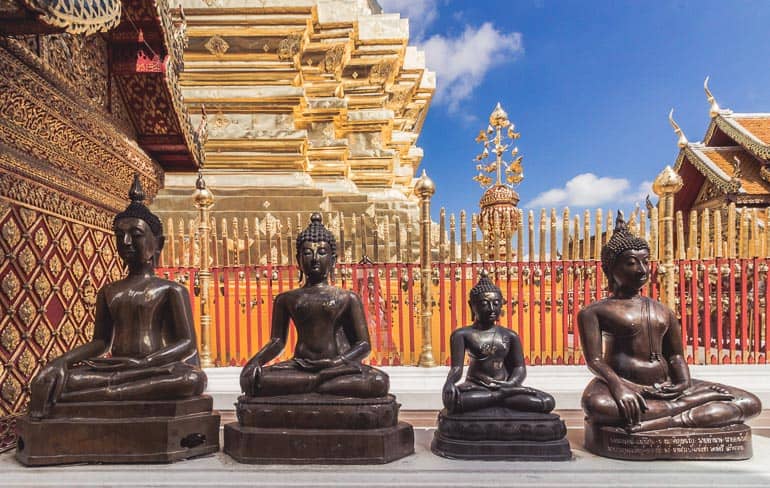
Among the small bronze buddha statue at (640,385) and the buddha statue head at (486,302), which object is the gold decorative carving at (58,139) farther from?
the small bronze buddha statue at (640,385)

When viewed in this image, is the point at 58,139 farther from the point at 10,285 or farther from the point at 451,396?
the point at 451,396

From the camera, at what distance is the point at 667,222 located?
569 cm

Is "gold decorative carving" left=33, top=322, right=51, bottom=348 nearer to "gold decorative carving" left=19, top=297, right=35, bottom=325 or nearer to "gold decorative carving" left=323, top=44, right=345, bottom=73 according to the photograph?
"gold decorative carving" left=19, top=297, right=35, bottom=325

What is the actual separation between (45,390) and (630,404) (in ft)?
10.5

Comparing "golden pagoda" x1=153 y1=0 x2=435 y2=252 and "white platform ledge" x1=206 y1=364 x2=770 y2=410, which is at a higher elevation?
"golden pagoda" x1=153 y1=0 x2=435 y2=252

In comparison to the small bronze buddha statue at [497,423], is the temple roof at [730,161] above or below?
above

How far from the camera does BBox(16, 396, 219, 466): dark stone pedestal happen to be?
9.10 ft

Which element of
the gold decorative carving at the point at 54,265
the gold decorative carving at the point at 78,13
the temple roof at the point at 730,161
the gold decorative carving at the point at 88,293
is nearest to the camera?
the gold decorative carving at the point at 78,13

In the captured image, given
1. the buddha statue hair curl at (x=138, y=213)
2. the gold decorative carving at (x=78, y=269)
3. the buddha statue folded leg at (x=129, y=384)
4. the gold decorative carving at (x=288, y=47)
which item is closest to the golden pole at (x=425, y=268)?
the buddha statue hair curl at (x=138, y=213)

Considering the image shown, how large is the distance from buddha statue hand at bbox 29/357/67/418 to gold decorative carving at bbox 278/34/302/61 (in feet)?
25.0

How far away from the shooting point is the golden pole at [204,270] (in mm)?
5797

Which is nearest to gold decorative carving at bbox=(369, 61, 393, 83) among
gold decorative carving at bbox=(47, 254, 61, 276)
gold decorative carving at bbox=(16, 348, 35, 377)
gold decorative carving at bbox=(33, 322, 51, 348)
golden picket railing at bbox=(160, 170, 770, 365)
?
golden picket railing at bbox=(160, 170, 770, 365)

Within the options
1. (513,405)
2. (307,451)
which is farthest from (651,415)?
(307,451)

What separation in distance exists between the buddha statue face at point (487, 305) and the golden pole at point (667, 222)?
345 cm
